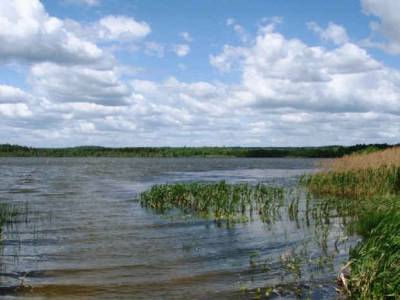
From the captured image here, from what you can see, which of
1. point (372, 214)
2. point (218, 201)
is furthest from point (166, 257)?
point (218, 201)

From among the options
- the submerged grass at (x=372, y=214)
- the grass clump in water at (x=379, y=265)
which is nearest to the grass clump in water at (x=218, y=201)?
the submerged grass at (x=372, y=214)

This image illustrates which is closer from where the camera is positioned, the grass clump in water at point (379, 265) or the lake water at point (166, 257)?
the grass clump in water at point (379, 265)

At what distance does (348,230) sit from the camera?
17.2 m

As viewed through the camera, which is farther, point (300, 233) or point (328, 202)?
point (328, 202)

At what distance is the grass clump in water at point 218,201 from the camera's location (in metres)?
23.1

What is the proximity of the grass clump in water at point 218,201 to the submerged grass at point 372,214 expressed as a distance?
4408 millimetres

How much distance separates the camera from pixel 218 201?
24344mm

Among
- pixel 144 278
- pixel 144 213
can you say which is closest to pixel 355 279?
pixel 144 278

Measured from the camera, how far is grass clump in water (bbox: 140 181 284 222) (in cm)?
2308

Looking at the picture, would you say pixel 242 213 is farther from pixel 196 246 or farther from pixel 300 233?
pixel 196 246

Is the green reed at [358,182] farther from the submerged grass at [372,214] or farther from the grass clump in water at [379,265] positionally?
the grass clump in water at [379,265]

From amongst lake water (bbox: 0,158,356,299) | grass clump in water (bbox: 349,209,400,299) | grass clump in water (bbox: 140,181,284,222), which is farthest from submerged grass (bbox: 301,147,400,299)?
grass clump in water (bbox: 140,181,284,222)

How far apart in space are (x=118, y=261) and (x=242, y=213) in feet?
31.6

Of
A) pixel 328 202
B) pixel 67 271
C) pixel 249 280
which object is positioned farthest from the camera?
pixel 328 202
